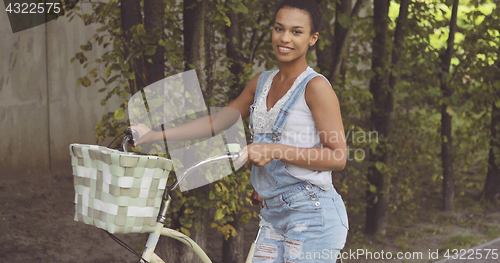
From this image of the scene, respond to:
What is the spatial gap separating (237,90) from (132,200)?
2.28m

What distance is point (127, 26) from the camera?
11.6 feet

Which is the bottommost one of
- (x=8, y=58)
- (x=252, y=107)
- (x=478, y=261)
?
(x=478, y=261)

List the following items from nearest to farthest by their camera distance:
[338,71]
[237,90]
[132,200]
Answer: [132,200] → [237,90] → [338,71]

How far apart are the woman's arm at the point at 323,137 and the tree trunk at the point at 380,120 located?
3.03 meters

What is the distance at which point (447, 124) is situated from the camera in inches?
242

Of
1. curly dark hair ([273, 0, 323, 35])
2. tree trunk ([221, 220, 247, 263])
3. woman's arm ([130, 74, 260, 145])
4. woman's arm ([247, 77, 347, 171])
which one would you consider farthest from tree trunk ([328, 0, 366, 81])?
woman's arm ([247, 77, 347, 171])

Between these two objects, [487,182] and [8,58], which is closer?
[8,58]

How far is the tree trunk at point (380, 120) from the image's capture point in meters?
5.04

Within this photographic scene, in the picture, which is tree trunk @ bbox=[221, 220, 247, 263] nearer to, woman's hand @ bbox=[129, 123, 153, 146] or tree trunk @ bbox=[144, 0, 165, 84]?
tree trunk @ bbox=[144, 0, 165, 84]

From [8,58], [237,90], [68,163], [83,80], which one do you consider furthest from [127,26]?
[68,163]

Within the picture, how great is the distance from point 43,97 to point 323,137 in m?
4.81

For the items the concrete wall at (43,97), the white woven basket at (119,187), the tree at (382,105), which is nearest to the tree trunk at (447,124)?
the tree at (382,105)

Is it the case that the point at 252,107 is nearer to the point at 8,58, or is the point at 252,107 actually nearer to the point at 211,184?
the point at 211,184

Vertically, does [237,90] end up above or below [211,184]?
above
